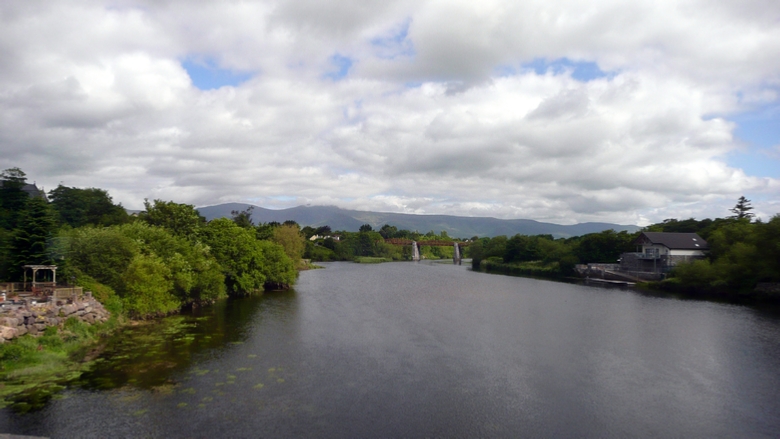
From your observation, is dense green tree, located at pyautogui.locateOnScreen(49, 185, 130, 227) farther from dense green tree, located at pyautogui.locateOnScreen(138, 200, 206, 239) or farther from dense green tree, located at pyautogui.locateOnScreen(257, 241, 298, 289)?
dense green tree, located at pyautogui.locateOnScreen(257, 241, 298, 289)

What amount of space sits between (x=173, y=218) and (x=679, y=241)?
67750 millimetres

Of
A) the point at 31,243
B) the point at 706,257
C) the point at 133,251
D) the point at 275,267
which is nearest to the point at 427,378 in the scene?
the point at 133,251

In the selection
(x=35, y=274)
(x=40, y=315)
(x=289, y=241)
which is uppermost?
(x=289, y=241)

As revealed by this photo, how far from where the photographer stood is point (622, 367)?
23953 mm

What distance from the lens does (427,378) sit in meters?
21.7

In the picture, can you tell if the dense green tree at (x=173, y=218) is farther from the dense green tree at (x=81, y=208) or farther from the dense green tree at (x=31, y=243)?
the dense green tree at (x=31, y=243)

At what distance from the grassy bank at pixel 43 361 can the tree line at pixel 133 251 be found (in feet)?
18.8

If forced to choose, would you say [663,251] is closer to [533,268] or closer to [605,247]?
[605,247]

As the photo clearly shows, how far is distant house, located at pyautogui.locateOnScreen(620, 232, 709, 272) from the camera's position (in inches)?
2512

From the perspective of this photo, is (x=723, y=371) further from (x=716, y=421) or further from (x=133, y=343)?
(x=133, y=343)

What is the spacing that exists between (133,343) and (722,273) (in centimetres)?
5781

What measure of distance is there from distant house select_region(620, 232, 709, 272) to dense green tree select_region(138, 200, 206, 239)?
202 ft

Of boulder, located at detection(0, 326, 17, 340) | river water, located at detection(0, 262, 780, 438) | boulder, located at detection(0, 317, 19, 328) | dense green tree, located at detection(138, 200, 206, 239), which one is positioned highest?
dense green tree, located at detection(138, 200, 206, 239)

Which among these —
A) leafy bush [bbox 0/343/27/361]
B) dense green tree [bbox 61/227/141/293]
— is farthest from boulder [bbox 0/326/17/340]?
dense green tree [bbox 61/227/141/293]
